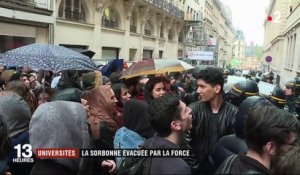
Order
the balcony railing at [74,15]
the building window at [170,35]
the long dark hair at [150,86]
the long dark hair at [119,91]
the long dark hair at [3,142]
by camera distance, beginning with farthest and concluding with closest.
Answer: the building window at [170,35] → the balcony railing at [74,15] → the long dark hair at [119,91] → the long dark hair at [150,86] → the long dark hair at [3,142]

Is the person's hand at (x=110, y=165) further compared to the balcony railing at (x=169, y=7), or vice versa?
the balcony railing at (x=169, y=7)

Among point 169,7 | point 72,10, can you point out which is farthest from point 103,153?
point 169,7

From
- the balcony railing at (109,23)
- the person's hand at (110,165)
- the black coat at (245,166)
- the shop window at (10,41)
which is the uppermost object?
the balcony railing at (109,23)

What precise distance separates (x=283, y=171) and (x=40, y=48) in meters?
3.99

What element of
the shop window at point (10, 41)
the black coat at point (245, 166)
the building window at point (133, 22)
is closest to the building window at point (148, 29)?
the building window at point (133, 22)

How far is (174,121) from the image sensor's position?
8.48ft

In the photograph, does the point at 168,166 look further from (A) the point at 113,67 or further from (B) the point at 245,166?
(A) the point at 113,67

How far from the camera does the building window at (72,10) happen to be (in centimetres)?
1665

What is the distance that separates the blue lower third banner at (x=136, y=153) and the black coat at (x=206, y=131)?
2.50ft

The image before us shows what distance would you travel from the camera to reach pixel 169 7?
32.7 metres

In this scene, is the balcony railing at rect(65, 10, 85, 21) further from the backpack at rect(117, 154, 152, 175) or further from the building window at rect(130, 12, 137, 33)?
the backpack at rect(117, 154, 152, 175)

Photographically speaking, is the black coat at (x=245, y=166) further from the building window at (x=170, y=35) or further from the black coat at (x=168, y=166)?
the building window at (x=170, y=35)

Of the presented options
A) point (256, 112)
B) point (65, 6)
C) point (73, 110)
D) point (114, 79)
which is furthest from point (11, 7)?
point (256, 112)

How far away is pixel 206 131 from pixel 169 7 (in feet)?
98.9
